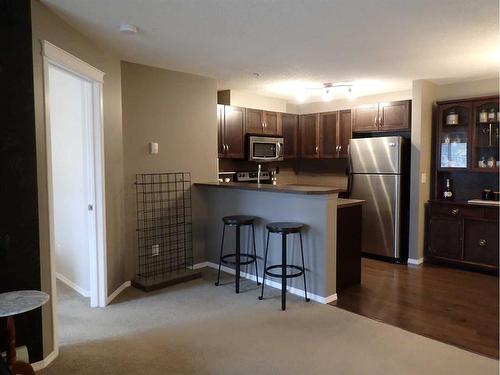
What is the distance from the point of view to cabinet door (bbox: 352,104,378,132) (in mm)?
5297

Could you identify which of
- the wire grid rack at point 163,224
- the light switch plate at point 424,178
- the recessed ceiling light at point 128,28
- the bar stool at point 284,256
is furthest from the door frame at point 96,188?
the light switch plate at point 424,178

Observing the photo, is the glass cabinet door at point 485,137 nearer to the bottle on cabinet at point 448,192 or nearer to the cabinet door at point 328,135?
the bottle on cabinet at point 448,192

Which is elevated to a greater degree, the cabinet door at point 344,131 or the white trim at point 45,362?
the cabinet door at point 344,131

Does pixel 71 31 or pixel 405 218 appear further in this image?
pixel 405 218

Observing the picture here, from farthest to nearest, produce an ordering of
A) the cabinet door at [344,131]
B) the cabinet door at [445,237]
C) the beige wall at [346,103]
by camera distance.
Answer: the cabinet door at [344,131], the beige wall at [346,103], the cabinet door at [445,237]

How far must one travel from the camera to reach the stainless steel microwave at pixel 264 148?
17.4ft

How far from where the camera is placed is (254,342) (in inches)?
108

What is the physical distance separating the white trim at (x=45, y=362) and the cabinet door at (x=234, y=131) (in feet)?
10.3

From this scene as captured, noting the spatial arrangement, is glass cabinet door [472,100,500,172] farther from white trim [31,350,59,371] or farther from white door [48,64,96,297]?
white trim [31,350,59,371]

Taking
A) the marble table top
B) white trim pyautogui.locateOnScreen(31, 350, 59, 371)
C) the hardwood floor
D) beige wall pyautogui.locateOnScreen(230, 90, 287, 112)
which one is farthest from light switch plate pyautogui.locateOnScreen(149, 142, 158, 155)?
the hardwood floor

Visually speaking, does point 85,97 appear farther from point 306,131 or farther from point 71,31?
point 306,131

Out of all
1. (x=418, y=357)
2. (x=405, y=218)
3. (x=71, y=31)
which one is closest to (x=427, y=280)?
(x=405, y=218)

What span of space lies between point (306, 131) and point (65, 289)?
13.5 feet

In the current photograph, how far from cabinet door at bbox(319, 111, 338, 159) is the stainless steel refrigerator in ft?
2.10
